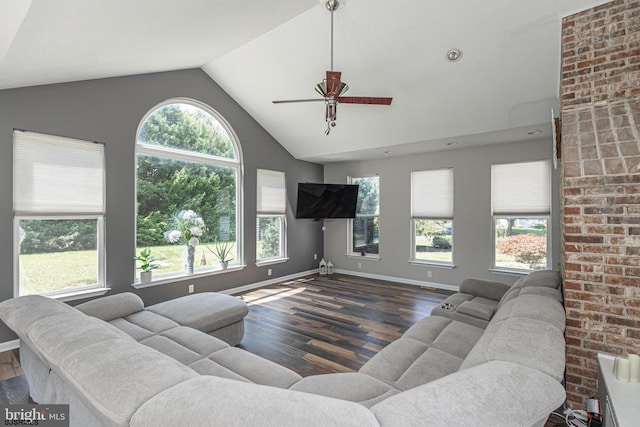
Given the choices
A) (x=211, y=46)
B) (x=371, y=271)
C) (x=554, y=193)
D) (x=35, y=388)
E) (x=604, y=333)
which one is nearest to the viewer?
(x=604, y=333)

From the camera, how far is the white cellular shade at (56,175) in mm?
3098

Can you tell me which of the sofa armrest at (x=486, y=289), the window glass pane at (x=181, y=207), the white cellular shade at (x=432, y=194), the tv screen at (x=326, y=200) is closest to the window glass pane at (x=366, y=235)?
the tv screen at (x=326, y=200)

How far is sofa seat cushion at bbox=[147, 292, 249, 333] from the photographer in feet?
9.02

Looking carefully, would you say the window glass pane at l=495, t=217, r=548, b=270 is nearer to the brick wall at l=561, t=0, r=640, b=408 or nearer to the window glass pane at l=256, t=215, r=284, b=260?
the brick wall at l=561, t=0, r=640, b=408

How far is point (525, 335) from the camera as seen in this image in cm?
142

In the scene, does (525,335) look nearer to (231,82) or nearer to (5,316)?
(5,316)

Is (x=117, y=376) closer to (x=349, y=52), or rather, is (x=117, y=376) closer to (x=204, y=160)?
(x=349, y=52)

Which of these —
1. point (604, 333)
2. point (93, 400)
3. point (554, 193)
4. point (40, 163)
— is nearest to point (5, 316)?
point (93, 400)

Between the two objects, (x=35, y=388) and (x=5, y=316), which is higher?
(x=5, y=316)

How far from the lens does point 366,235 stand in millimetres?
6648

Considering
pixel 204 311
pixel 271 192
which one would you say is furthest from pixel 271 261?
pixel 204 311

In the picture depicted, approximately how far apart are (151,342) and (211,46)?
3.24 meters

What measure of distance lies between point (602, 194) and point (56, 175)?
4.92 metres

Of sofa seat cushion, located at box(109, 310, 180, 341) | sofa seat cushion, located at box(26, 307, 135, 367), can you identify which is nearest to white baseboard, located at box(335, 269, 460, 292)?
sofa seat cushion, located at box(109, 310, 180, 341)
